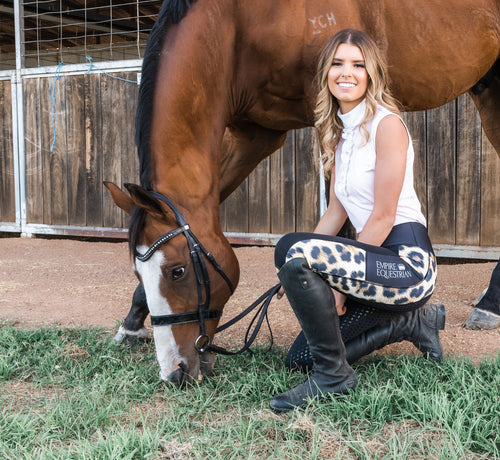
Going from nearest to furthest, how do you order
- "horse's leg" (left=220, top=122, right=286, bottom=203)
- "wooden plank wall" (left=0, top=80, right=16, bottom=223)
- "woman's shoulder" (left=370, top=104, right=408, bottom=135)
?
1. "woman's shoulder" (left=370, top=104, right=408, bottom=135)
2. "horse's leg" (left=220, top=122, right=286, bottom=203)
3. "wooden plank wall" (left=0, top=80, right=16, bottom=223)

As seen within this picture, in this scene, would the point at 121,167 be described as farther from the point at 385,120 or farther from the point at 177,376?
the point at 385,120

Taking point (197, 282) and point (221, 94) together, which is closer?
point (197, 282)

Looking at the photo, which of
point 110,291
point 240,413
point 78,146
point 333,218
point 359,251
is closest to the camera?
point 240,413

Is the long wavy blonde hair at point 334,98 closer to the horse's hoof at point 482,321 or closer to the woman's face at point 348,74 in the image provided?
the woman's face at point 348,74

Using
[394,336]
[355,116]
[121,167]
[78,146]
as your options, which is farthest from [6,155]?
[394,336]

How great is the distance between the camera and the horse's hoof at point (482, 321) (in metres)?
2.63

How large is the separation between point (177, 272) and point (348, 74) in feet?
2.80

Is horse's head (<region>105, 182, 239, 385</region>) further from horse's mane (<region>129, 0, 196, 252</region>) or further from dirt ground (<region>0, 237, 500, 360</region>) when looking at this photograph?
dirt ground (<region>0, 237, 500, 360</region>)

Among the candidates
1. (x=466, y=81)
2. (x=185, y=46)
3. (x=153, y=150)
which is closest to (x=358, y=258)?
(x=153, y=150)

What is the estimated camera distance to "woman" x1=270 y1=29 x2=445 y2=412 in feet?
5.69

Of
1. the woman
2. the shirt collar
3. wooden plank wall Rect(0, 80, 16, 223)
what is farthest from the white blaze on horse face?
wooden plank wall Rect(0, 80, 16, 223)

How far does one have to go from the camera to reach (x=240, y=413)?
1.65 meters

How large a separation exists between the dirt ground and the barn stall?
0.98 feet

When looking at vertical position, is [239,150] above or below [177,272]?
above
